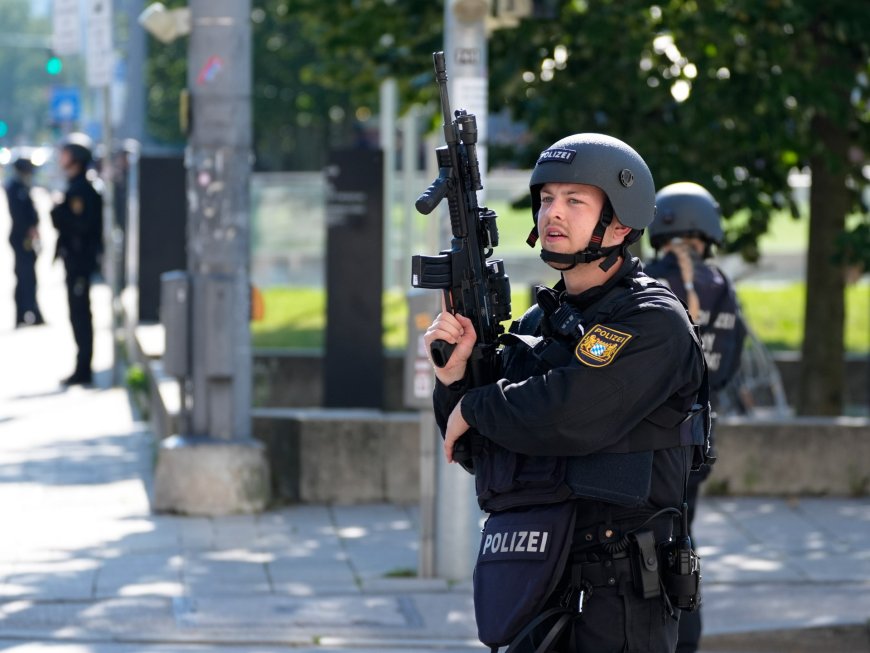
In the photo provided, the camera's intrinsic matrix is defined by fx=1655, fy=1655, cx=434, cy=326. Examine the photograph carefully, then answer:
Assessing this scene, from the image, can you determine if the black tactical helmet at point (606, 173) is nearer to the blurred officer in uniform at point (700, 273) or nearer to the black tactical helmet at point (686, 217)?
the blurred officer in uniform at point (700, 273)

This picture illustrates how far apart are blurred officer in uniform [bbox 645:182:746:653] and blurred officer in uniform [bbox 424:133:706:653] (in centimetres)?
228

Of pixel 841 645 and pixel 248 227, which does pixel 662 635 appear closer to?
pixel 841 645

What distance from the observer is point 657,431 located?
389 centimetres

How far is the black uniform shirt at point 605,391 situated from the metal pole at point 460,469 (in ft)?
11.7

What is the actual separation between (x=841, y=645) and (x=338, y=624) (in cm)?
211

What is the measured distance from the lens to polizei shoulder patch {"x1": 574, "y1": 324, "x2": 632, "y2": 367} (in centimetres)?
379

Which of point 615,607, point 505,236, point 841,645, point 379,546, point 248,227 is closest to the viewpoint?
point 615,607

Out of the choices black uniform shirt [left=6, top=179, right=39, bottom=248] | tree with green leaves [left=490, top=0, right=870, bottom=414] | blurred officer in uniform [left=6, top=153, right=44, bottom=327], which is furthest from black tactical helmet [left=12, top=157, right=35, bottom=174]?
tree with green leaves [left=490, top=0, right=870, bottom=414]

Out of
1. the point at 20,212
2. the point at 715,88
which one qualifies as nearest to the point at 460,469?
the point at 715,88

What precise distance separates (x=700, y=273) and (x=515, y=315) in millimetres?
10296

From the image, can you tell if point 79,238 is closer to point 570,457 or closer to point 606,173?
point 606,173

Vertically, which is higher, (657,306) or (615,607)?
(657,306)

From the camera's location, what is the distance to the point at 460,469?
7539 mm

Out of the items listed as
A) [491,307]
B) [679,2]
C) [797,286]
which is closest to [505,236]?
[797,286]
